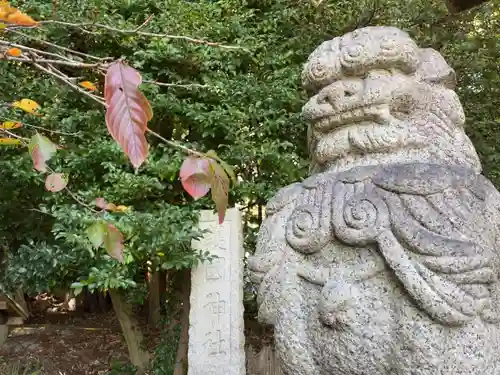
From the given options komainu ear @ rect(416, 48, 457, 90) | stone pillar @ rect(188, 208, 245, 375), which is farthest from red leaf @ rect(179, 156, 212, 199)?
stone pillar @ rect(188, 208, 245, 375)

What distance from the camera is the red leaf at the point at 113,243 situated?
1.09 metres

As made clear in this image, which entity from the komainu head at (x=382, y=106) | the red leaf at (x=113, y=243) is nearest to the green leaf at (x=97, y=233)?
the red leaf at (x=113, y=243)

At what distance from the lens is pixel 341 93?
6.34ft

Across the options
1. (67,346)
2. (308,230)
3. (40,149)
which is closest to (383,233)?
(308,230)

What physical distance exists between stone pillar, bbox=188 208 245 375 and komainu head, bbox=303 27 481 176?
5.92 feet

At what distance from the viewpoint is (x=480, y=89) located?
4.63 meters

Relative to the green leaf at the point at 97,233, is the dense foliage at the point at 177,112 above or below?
above

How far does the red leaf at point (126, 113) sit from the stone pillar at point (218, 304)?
9.48 ft

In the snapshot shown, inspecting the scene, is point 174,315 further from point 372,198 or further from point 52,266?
point 372,198

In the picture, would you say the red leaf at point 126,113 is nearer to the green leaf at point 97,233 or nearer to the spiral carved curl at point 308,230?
the green leaf at point 97,233

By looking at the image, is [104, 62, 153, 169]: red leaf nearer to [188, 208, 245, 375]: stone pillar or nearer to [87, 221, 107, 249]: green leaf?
[87, 221, 107, 249]: green leaf

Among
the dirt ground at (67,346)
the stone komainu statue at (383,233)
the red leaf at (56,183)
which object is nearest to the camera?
the red leaf at (56,183)

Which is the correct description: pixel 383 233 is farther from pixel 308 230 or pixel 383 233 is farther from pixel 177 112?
pixel 177 112

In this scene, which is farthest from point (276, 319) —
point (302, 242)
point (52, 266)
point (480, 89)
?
point (480, 89)
